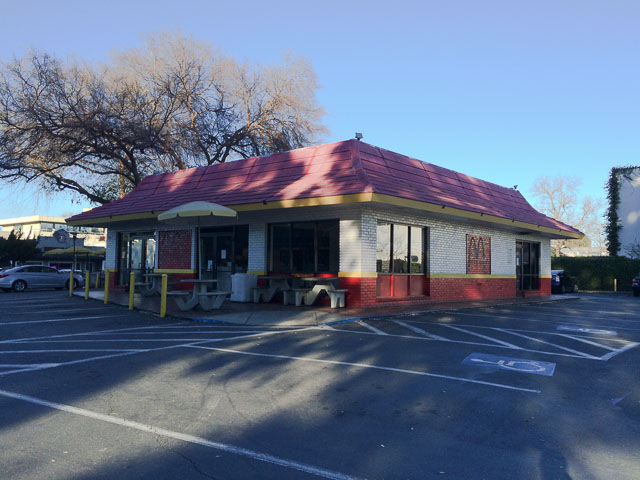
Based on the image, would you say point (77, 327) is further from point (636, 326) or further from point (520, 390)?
point (636, 326)

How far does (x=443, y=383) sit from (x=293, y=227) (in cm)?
1089

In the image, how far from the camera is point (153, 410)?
545 cm

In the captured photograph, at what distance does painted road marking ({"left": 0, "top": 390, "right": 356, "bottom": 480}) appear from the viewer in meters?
3.97

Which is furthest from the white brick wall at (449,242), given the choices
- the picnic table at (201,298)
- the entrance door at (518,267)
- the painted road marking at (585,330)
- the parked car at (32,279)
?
the parked car at (32,279)

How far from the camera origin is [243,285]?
16.9m

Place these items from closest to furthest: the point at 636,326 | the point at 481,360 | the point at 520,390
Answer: the point at 520,390
the point at 481,360
the point at 636,326

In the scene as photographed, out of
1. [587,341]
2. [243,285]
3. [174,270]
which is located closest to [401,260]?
[243,285]

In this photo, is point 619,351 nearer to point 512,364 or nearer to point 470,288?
point 512,364

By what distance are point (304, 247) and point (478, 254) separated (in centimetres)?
820

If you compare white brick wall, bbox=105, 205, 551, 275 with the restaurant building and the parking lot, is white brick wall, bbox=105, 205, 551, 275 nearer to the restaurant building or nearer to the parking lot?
the restaurant building

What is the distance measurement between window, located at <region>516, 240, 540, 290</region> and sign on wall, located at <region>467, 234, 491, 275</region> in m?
3.28

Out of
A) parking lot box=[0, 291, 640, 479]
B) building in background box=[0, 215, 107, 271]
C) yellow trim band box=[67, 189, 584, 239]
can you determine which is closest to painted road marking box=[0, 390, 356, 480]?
parking lot box=[0, 291, 640, 479]

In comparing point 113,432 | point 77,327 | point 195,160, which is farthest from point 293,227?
point 195,160

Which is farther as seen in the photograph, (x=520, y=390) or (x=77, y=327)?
(x=77, y=327)
